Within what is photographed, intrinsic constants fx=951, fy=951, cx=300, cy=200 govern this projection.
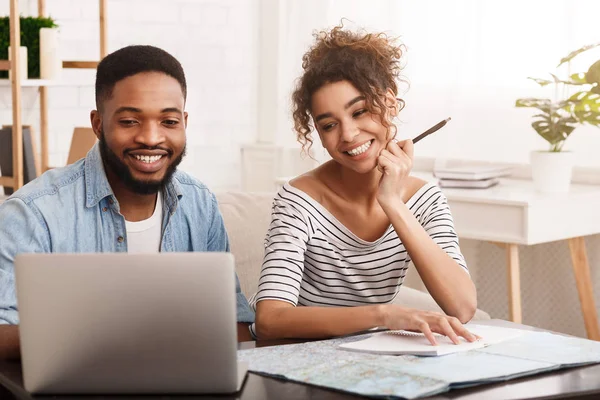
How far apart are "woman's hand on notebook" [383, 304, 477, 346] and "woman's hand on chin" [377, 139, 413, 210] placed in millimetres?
329

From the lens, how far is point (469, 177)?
3.07 metres

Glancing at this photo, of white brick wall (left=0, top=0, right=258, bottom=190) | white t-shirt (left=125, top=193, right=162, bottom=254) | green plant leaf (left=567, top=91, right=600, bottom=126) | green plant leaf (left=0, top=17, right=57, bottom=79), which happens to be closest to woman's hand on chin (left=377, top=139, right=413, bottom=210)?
white t-shirt (left=125, top=193, right=162, bottom=254)

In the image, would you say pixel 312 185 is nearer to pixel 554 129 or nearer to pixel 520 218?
pixel 520 218

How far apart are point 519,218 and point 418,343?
4.74 ft

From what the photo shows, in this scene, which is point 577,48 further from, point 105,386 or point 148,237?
point 105,386

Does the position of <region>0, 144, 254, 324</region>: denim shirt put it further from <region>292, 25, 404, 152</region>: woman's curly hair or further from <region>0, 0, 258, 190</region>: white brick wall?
<region>0, 0, 258, 190</region>: white brick wall

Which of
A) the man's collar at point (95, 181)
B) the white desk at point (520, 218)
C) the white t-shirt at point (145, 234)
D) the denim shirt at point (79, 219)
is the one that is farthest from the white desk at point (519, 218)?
the man's collar at point (95, 181)

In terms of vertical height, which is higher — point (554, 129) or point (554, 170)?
point (554, 129)

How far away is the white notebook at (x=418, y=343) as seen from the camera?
138cm

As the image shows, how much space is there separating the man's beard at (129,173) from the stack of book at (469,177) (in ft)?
4.81

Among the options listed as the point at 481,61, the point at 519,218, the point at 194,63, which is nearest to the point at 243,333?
the point at 519,218

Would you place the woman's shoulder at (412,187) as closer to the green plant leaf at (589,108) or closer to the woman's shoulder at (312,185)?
the woman's shoulder at (312,185)

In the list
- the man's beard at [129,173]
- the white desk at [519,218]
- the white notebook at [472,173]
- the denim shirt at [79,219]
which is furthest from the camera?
the white notebook at [472,173]

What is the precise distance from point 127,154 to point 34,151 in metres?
1.41
